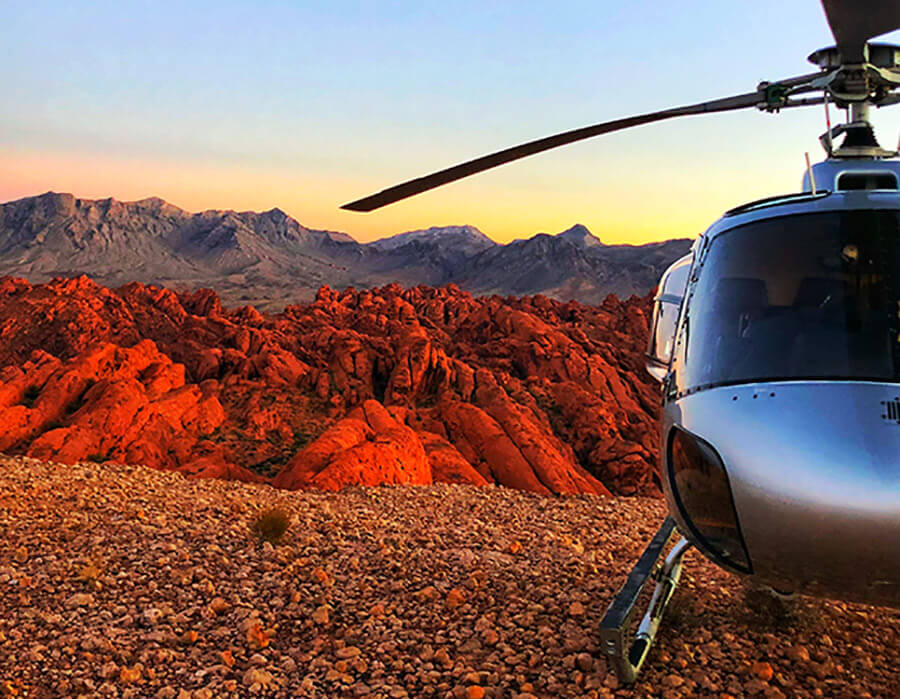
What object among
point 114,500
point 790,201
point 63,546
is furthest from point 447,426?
point 790,201

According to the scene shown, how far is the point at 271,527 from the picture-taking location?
23.1 ft

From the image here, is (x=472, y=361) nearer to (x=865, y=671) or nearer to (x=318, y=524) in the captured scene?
(x=318, y=524)

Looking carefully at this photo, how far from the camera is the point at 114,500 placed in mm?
8695

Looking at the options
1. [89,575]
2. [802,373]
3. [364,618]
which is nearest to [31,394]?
[89,575]

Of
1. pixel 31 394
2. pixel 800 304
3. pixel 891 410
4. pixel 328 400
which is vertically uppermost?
pixel 800 304

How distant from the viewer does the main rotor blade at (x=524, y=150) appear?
4.44 m

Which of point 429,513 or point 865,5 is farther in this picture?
point 429,513

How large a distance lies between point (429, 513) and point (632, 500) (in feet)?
16.9

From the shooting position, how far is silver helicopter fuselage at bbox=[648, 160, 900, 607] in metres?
2.57

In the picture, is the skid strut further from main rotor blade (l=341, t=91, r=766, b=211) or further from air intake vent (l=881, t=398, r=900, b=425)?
main rotor blade (l=341, t=91, r=766, b=211)

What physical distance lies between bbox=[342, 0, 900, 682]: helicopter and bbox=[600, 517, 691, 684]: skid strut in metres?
0.01

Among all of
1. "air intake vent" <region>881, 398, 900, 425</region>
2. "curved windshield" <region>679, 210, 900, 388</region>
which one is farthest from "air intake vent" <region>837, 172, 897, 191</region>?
"air intake vent" <region>881, 398, 900, 425</region>

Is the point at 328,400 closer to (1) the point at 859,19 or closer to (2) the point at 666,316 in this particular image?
(2) the point at 666,316

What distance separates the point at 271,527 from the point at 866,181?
614cm
